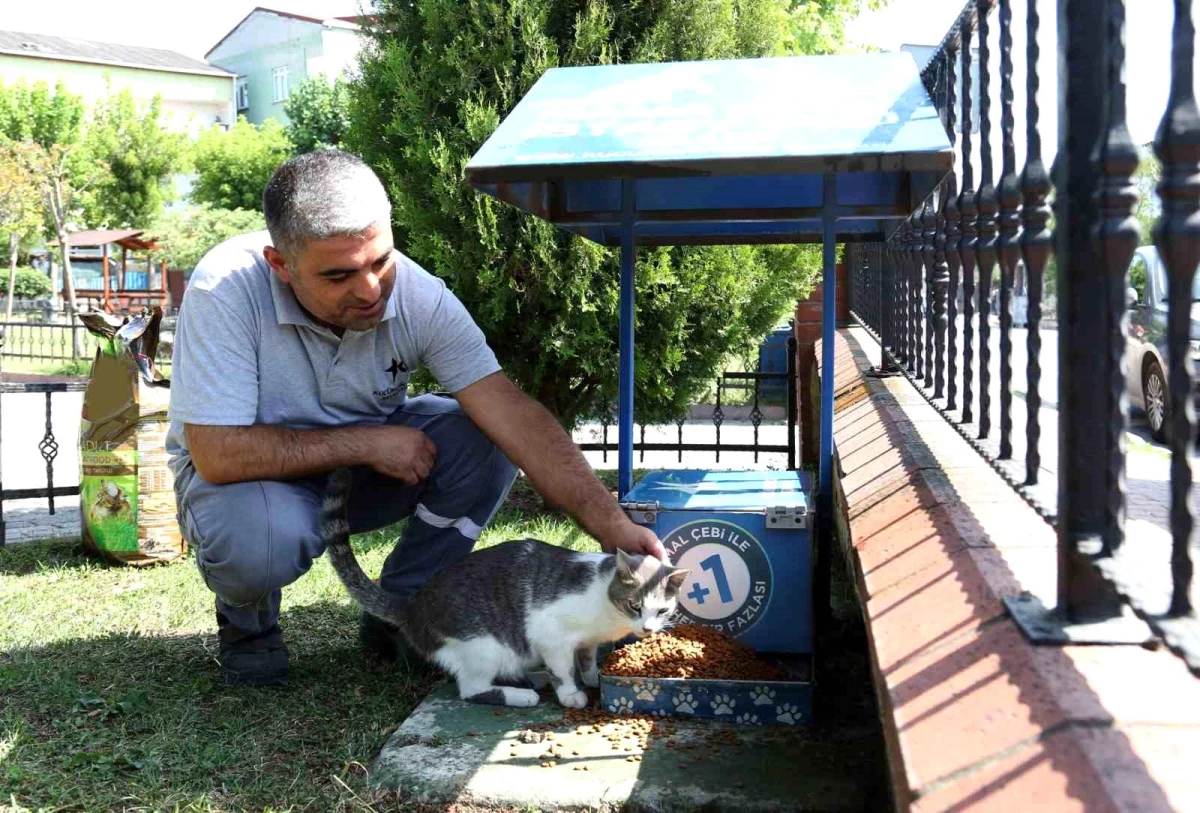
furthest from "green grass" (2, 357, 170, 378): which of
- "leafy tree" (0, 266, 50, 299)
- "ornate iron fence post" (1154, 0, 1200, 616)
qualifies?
"ornate iron fence post" (1154, 0, 1200, 616)

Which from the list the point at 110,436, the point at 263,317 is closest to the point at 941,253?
the point at 263,317

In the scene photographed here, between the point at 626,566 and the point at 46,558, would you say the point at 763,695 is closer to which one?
the point at 626,566

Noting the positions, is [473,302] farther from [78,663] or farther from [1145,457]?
[1145,457]

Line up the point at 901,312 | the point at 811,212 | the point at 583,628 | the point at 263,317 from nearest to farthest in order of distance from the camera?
the point at 583,628, the point at 263,317, the point at 811,212, the point at 901,312

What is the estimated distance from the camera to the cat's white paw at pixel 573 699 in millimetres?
2963

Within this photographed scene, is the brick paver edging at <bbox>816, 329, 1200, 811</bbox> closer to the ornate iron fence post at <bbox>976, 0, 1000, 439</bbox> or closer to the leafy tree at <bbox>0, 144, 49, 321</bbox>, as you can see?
the ornate iron fence post at <bbox>976, 0, 1000, 439</bbox>

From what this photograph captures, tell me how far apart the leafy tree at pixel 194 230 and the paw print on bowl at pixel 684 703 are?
1360 inches

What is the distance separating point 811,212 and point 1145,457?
614cm

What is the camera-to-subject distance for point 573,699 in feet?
9.73

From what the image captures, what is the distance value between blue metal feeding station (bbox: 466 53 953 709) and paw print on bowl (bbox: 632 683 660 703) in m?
0.41

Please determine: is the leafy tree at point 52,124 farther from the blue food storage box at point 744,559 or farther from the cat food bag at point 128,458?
the blue food storage box at point 744,559

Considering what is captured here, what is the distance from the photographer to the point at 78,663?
3557 mm

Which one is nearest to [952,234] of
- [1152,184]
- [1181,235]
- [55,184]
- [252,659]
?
[1152,184]

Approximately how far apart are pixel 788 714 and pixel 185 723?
65.3 inches
